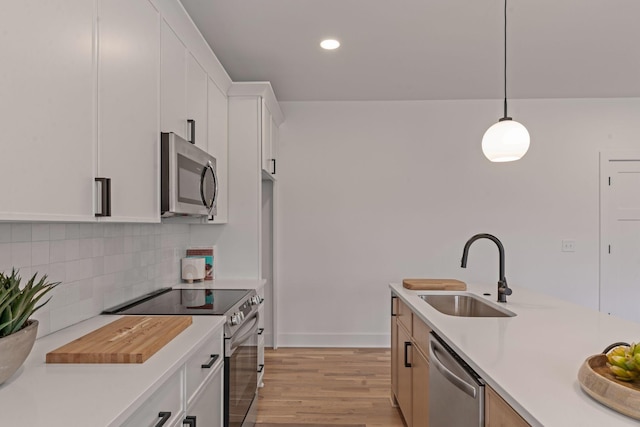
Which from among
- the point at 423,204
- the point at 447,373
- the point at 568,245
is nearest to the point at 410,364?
the point at 447,373

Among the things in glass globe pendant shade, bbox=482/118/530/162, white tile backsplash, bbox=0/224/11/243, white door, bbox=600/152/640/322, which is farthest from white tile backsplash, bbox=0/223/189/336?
white door, bbox=600/152/640/322

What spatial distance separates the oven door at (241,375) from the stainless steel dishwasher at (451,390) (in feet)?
3.03

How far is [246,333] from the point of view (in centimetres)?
237

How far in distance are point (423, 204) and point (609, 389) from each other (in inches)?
135

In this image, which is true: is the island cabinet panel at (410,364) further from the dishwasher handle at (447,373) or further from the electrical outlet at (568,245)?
the electrical outlet at (568,245)

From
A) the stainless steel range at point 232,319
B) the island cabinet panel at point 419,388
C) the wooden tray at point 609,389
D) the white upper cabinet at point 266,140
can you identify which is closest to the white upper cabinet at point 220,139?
the white upper cabinet at point 266,140

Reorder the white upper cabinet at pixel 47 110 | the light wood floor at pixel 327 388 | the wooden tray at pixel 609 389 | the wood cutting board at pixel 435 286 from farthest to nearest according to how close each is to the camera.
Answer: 1. the light wood floor at pixel 327 388
2. the wood cutting board at pixel 435 286
3. the white upper cabinet at pixel 47 110
4. the wooden tray at pixel 609 389

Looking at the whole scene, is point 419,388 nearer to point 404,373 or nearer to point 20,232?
point 404,373

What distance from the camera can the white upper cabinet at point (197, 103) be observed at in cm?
238

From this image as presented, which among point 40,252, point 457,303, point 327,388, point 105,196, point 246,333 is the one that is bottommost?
point 327,388

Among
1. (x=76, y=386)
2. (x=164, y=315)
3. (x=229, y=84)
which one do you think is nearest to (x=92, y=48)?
(x=76, y=386)

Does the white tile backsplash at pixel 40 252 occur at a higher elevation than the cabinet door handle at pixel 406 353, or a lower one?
higher

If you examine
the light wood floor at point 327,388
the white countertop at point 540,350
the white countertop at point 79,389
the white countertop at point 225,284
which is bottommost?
the light wood floor at point 327,388

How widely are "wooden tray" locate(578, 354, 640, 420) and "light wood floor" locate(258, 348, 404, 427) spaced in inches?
73.1
